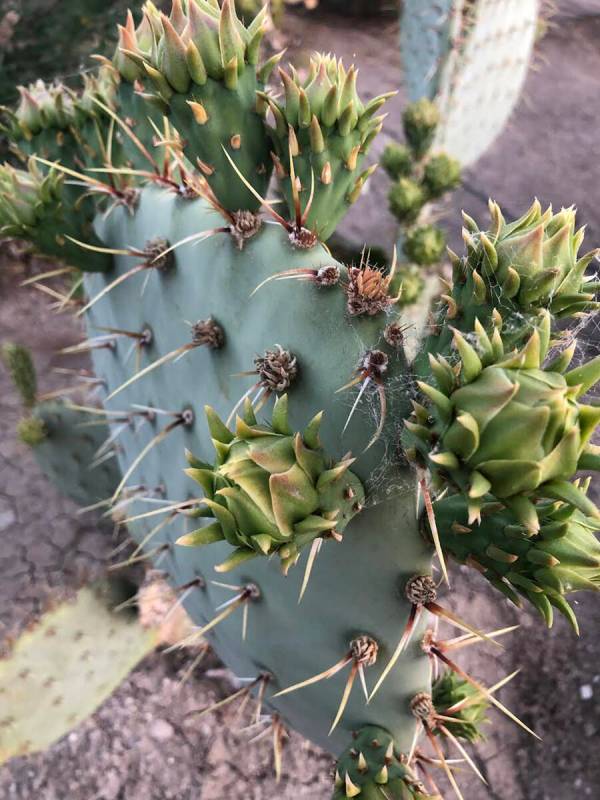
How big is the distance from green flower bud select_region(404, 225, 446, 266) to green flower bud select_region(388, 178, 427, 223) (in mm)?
99

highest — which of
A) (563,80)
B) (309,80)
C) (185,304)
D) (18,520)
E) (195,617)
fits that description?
(309,80)

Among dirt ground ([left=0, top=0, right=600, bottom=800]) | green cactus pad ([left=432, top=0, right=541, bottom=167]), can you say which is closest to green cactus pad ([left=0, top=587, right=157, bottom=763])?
dirt ground ([left=0, top=0, right=600, bottom=800])

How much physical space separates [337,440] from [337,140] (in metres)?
0.34

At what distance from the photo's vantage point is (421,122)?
184 centimetres

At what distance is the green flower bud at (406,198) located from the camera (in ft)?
6.00

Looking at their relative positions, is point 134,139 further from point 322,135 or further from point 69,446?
point 69,446

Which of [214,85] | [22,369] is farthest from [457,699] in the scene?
[22,369]

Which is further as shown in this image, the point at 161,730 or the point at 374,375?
the point at 161,730

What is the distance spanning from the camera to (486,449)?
0.44 metres

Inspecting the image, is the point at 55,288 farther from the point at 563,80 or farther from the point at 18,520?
the point at 563,80

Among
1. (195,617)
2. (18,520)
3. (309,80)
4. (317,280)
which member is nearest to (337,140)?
(309,80)

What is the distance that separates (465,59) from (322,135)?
148 centimetres

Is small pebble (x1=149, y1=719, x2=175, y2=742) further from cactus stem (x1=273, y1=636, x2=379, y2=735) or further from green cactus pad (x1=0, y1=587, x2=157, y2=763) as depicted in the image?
cactus stem (x1=273, y1=636, x2=379, y2=735)

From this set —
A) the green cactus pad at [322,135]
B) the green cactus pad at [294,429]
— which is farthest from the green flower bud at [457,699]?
the green cactus pad at [322,135]
